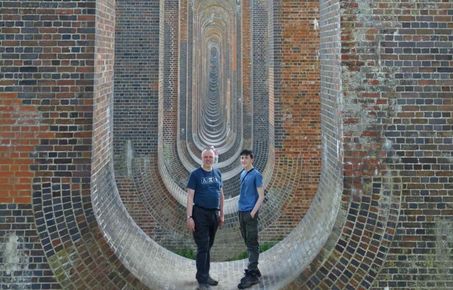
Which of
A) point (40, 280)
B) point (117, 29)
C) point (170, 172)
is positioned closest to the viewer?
point (40, 280)

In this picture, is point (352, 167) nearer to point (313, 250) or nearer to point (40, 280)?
point (313, 250)

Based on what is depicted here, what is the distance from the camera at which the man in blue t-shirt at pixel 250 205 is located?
5.18 m

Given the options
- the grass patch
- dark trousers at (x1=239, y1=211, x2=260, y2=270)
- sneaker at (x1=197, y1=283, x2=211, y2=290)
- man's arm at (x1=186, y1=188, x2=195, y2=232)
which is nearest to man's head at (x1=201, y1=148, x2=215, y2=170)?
man's arm at (x1=186, y1=188, x2=195, y2=232)

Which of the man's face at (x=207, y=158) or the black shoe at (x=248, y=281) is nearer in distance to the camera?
the man's face at (x=207, y=158)

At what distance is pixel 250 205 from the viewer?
5.22 meters

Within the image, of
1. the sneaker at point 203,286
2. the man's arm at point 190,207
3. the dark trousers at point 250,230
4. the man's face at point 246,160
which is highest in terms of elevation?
the man's face at point 246,160

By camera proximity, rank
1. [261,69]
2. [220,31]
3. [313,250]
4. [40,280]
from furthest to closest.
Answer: [220,31] < [261,69] < [313,250] < [40,280]

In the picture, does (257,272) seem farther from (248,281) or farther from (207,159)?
(207,159)

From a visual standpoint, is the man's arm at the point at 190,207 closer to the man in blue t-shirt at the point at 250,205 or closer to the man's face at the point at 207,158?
the man's face at the point at 207,158

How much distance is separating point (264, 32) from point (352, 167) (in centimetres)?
1351

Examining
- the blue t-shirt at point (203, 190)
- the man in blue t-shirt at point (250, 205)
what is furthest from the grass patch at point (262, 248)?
the blue t-shirt at point (203, 190)

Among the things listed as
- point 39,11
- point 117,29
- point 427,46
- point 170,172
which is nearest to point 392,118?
point 427,46

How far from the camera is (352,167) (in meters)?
4.62

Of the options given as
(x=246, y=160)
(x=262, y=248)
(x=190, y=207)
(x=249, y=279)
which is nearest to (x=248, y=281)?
(x=249, y=279)
